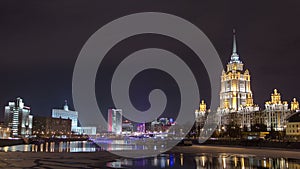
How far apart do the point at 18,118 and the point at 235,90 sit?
103458 mm

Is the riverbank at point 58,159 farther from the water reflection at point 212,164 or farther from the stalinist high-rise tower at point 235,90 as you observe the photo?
the stalinist high-rise tower at point 235,90

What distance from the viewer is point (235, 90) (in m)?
150

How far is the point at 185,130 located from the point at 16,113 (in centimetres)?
8496

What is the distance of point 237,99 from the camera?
150m

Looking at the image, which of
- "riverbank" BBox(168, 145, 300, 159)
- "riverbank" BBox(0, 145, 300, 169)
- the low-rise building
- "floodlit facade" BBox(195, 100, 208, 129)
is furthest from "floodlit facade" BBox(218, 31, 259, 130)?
"riverbank" BBox(0, 145, 300, 169)

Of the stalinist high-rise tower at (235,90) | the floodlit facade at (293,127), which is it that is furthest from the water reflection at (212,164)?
the stalinist high-rise tower at (235,90)

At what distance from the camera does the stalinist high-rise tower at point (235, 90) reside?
5866 inches

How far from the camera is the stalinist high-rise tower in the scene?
149000mm

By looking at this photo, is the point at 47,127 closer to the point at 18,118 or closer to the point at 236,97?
the point at 18,118

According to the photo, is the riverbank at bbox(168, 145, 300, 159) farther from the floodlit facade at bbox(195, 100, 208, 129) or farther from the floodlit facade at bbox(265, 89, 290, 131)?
the floodlit facade at bbox(195, 100, 208, 129)

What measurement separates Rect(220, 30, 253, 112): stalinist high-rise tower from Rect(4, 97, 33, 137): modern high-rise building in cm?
9290

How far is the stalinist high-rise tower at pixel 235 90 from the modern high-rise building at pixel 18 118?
9290 centimetres

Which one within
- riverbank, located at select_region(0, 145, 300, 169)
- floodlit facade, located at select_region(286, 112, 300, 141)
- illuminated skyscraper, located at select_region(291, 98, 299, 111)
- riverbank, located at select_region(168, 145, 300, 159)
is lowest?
riverbank, located at select_region(168, 145, 300, 159)

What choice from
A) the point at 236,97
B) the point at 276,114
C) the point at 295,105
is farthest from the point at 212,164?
the point at 236,97
